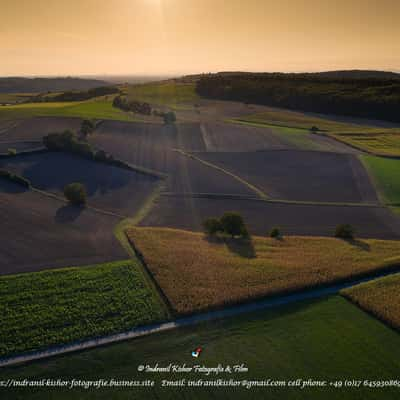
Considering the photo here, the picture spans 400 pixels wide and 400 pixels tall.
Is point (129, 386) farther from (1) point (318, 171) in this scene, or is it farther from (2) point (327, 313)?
(1) point (318, 171)

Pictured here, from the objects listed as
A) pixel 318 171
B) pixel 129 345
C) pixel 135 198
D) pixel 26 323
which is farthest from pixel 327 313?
pixel 318 171

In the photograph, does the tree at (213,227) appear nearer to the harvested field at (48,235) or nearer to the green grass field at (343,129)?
the harvested field at (48,235)

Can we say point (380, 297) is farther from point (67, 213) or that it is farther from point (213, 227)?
point (67, 213)

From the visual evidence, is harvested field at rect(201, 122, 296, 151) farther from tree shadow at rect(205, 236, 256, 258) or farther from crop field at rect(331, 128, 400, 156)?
tree shadow at rect(205, 236, 256, 258)

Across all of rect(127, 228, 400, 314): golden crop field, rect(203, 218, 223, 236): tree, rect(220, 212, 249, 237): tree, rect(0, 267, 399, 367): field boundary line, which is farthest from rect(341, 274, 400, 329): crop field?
rect(203, 218, 223, 236): tree

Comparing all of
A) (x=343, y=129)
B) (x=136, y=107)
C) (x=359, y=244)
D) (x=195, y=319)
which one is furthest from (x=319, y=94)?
(x=195, y=319)

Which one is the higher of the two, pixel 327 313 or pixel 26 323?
pixel 26 323

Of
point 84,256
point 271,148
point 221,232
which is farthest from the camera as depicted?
point 271,148
